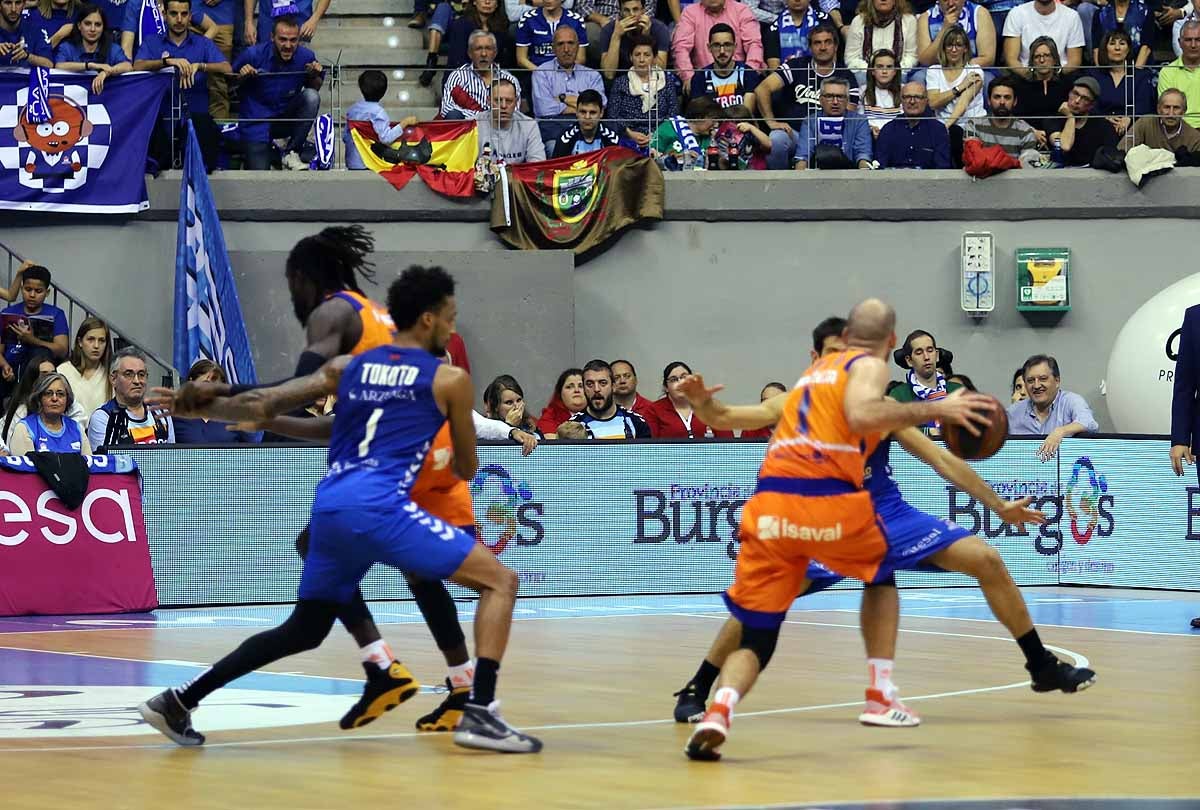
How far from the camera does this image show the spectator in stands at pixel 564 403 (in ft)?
53.2

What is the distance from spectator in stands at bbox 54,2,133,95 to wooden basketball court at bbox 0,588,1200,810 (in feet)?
23.2

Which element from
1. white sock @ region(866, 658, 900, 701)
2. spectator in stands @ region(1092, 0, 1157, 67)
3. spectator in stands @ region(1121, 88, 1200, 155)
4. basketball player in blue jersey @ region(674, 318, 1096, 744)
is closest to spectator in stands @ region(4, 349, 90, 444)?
basketball player in blue jersey @ region(674, 318, 1096, 744)

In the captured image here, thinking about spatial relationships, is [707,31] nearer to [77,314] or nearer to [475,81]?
[475,81]

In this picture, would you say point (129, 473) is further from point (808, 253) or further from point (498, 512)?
point (808, 253)

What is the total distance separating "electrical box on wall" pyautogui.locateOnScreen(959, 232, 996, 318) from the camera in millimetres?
20328

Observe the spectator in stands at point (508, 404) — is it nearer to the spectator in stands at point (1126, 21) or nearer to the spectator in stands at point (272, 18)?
the spectator in stands at point (272, 18)

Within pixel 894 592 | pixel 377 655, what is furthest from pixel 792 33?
pixel 377 655

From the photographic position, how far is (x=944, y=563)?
8.80m

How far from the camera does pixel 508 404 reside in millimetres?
15906

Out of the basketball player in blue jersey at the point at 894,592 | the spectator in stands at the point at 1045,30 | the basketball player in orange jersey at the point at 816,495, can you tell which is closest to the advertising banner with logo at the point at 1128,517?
the spectator in stands at the point at 1045,30

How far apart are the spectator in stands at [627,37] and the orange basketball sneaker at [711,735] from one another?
1337 cm

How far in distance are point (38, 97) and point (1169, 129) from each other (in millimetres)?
11263

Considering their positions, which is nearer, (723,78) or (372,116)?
(723,78)

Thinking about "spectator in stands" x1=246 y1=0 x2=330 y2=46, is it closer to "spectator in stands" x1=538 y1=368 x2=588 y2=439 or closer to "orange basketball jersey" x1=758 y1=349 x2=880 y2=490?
"spectator in stands" x1=538 y1=368 x2=588 y2=439
